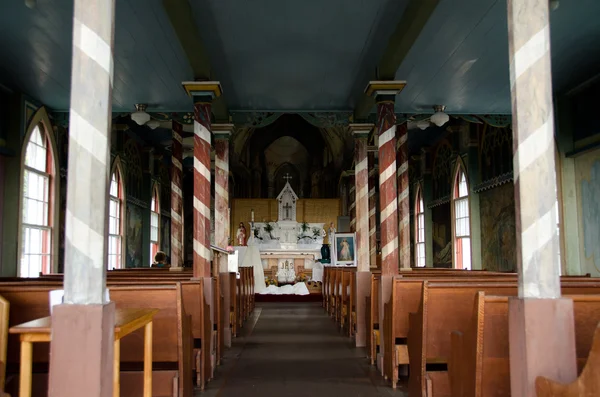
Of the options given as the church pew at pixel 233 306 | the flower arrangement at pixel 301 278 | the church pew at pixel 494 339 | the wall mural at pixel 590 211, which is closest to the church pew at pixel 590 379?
the church pew at pixel 494 339

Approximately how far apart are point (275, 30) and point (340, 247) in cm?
574

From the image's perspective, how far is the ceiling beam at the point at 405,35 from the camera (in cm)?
610

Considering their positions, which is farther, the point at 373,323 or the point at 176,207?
the point at 176,207

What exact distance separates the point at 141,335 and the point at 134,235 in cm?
1281

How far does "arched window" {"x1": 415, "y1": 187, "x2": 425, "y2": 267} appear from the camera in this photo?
19.3 m

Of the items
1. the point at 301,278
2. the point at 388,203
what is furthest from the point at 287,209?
the point at 388,203

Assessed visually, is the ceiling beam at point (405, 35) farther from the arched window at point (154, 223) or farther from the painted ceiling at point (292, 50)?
A: the arched window at point (154, 223)

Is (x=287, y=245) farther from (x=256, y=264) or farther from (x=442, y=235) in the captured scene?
(x=442, y=235)

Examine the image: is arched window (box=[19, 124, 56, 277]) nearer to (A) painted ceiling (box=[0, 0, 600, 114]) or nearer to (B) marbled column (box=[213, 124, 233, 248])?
(A) painted ceiling (box=[0, 0, 600, 114])

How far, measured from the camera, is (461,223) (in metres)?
15.6

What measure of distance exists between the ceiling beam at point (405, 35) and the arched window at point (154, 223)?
12122 millimetres

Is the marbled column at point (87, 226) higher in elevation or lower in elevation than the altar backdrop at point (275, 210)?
lower

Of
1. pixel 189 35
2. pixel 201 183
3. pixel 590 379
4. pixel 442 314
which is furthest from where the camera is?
pixel 201 183

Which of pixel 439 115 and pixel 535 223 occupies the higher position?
pixel 439 115
